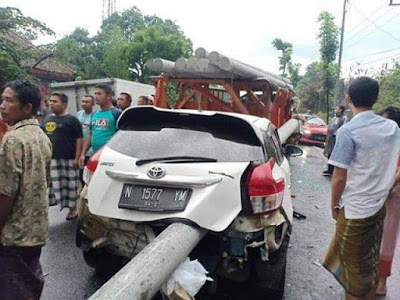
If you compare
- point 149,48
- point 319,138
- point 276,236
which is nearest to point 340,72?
point 319,138

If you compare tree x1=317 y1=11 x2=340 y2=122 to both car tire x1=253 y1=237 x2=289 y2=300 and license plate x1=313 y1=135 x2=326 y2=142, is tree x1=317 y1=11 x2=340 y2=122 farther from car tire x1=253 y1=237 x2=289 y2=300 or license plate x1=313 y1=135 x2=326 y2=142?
car tire x1=253 y1=237 x2=289 y2=300

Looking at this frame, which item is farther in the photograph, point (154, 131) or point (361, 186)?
point (154, 131)

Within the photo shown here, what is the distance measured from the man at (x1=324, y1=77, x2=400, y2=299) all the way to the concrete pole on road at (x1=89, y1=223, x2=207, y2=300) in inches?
44.4

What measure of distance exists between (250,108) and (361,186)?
499cm

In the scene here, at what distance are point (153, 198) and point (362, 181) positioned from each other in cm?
150

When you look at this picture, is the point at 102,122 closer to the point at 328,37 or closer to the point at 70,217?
the point at 70,217

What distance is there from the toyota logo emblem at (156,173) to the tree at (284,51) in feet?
135

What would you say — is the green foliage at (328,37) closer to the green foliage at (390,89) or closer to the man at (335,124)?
the green foliage at (390,89)

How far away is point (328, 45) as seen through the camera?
2539 centimetres

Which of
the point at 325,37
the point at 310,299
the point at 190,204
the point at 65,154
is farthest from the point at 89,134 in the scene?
the point at 325,37

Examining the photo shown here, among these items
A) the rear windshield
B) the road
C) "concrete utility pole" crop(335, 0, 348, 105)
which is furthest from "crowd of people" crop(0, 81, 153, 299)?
"concrete utility pole" crop(335, 0, 348, 105)

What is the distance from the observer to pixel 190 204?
2.68 metres

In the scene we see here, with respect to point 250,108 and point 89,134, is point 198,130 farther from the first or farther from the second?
point 250,108

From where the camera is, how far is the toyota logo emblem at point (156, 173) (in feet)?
9.20
